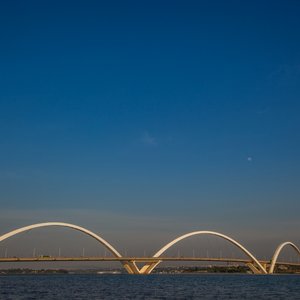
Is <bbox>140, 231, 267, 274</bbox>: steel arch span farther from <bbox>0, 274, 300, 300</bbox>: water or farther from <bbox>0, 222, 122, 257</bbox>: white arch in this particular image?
<bbox>0, 274, 300, 300</bbox>: water

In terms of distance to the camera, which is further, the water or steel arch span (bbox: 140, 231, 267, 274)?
steel arch span (bbox: 140, 231, 267, 274)

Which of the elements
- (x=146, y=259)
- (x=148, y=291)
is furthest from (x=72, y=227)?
(x=148, y=291)

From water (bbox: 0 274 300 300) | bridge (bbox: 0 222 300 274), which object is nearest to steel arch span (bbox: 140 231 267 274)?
bridge (bbox: 0 222 300 274)

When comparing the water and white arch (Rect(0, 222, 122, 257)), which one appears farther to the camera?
white arch (Rect(0, 222, 122, 257))

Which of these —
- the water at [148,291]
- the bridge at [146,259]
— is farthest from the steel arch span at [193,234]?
the water at [148,291]

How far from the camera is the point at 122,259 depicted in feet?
314

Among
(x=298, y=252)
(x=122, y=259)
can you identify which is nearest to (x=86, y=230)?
(x=122, y=259)

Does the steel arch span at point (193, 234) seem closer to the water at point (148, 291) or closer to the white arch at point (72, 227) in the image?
the white arch at point (72, 227)

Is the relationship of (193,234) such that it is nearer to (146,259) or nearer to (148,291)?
(146,259)

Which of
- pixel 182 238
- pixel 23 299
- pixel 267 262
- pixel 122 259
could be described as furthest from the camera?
pixel 267 262

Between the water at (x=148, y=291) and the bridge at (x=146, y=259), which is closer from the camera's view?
the water at (x=148, y=291)

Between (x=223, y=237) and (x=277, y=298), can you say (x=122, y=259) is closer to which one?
(x=223, y=237)

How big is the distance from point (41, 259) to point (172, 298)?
54686 mm

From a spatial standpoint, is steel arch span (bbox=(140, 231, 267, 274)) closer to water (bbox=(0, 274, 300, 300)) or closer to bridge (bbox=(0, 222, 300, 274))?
bridge (bbox=(0, 222, 300, 274))
